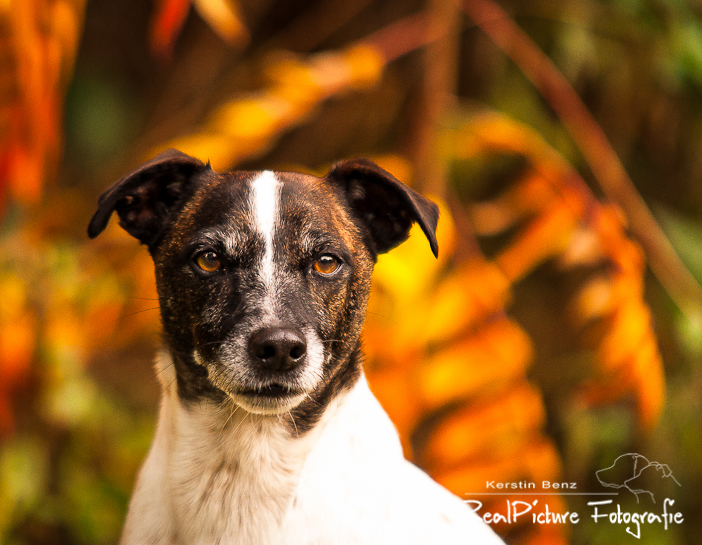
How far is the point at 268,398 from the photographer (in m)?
1.29

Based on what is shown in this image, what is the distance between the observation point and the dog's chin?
1282 mm

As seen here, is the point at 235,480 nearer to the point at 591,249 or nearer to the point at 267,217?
the point at 267,217

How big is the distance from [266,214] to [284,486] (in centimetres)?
65

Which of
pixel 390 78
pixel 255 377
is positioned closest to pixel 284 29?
pixel 390 78

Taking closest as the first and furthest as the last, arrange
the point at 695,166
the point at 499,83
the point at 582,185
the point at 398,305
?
1. the point at 398,305
2. the point at 582,185
3. the point at 499,83
4. the point at 695,166

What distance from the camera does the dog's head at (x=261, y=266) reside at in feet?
4.12

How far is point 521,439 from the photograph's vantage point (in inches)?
93.4

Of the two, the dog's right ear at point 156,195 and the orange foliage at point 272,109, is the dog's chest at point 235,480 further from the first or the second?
the orange foliage at point 272,109

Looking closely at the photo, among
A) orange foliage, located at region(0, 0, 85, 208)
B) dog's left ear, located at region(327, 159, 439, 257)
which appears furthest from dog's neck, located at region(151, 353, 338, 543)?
orange foliage, located at region(0, 0, 85, 208)

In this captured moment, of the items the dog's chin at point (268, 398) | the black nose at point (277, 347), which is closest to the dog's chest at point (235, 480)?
the dog's chin at point (268, 398)

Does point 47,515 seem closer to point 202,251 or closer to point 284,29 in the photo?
point 202,251

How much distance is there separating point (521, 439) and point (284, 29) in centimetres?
281

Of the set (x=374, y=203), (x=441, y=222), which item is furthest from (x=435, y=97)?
(x=374, y=203)

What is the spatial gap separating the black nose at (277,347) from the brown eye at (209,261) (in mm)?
212
